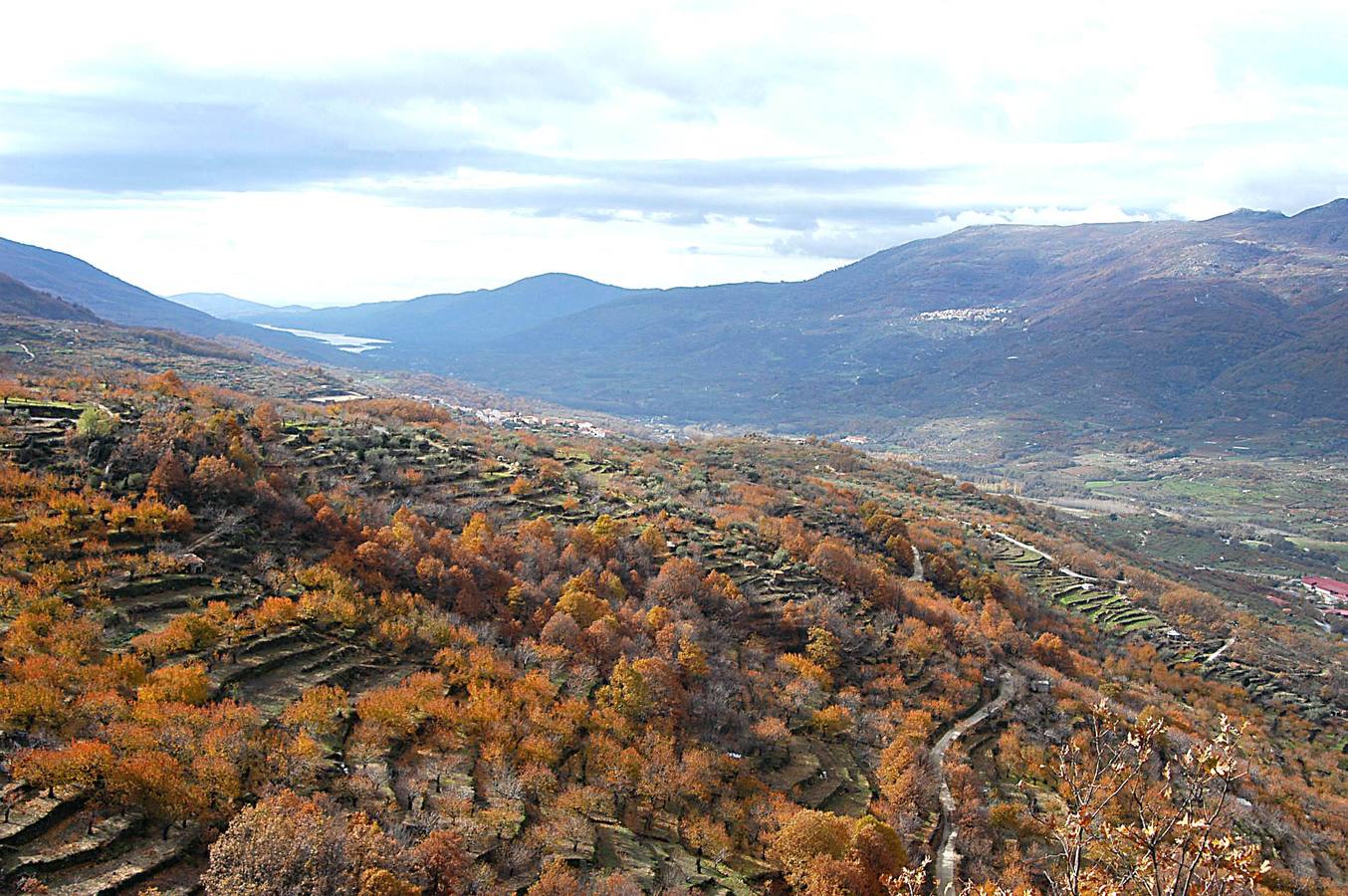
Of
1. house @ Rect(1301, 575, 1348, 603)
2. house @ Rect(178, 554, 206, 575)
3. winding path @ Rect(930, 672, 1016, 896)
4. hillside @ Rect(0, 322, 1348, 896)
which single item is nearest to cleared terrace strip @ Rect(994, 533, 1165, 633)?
hillside @ Rect(0, 322, 1348, 896)

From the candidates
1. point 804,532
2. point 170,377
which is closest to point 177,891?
point 804,532

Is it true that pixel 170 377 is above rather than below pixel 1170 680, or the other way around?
above

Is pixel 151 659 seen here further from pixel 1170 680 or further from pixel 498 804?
pixel 1170 680

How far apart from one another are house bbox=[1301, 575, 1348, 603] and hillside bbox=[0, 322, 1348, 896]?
7023 centimetres

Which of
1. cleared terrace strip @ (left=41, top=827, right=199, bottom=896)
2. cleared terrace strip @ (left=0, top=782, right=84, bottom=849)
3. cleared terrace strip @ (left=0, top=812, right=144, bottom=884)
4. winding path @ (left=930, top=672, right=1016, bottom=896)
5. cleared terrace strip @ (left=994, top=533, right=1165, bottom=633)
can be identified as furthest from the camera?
cleared terrace strip @ (left=994, top=533, right=1165, bottom=633)

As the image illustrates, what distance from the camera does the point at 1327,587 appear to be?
441 ft

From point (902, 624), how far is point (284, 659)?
43152 mm

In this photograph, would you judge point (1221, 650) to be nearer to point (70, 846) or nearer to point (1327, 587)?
point (1327, 587)

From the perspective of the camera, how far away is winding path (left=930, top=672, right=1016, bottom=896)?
34000mm

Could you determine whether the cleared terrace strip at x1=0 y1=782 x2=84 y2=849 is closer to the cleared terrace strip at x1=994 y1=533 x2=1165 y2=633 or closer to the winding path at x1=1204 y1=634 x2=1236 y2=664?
the cleared terrace strip at x1=994 y1=533 x2=1165 y2=633

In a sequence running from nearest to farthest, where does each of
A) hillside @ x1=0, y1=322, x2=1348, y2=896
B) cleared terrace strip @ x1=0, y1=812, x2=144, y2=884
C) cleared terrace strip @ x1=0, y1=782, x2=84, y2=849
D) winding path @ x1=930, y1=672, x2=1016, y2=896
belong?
cleared terrace strip @ x1=0, y1=812, x2=144, y2=884
cleared terrace strip @ x1=0, y1=782, x2=84, y2=849
hillside @ x1=0, y1=322, x2=1348, y2=896
winding path @ x1=930, y1=672, x2=1016, y2=896

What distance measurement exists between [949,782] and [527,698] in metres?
23.5

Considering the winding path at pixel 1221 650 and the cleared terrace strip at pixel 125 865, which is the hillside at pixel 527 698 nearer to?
the cleared terrace strip at pixel 125 865

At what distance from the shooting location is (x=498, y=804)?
2802 cm
